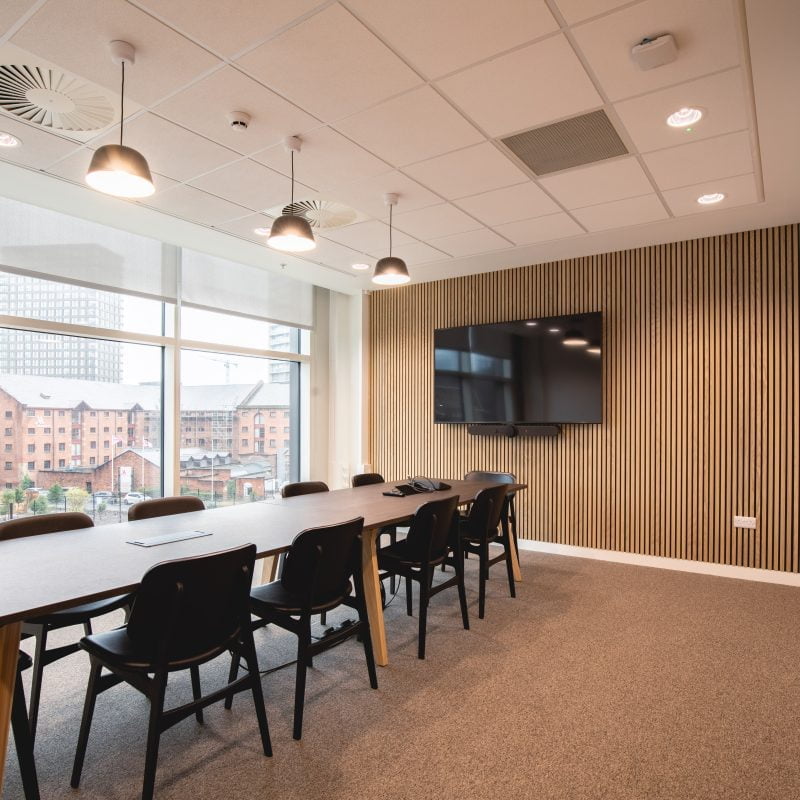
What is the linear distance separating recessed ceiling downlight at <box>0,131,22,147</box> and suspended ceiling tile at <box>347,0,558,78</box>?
2395 millimetres

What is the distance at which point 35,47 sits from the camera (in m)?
2.66

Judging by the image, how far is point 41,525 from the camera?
301 cm

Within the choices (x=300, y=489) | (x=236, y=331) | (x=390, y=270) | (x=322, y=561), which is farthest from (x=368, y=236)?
(x=322, y=561)

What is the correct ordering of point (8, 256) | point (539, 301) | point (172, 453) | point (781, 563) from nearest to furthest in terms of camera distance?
1. point (8, 256)
2. point (781, 563)
3. point (172, 453)
4. point (539, 301)

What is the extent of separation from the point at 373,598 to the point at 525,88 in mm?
2978

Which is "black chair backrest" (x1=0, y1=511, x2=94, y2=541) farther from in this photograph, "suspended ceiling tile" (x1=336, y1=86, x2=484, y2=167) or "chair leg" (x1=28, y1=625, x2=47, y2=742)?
"suspended ceiling tile" (x1=336, y1=86, x2=484, y2=167)

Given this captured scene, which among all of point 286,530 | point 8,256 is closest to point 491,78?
point 286,530

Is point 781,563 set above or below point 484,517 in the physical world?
below

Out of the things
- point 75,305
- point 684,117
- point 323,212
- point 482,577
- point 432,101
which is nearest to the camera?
point 432,101

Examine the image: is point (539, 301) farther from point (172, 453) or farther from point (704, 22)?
point (172, 453)

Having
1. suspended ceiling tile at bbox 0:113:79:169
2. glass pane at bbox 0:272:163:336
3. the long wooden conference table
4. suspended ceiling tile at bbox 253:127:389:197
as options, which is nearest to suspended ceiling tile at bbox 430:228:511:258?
suspended ceiling tile at bbox 253:127:389:197

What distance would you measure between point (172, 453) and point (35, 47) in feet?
12.8

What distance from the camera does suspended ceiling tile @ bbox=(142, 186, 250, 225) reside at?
Result: 431 cm

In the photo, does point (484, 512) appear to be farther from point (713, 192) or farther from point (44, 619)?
point (713, 192)
